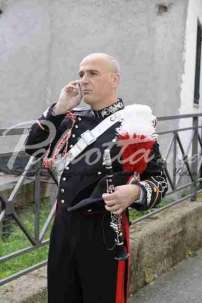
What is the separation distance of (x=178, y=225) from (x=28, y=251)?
6.34ft

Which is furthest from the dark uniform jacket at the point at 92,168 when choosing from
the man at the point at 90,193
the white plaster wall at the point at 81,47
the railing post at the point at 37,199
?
the white plaster wall at the point at 81,47

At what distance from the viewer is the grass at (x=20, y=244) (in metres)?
3.87

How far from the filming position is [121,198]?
8.13ft

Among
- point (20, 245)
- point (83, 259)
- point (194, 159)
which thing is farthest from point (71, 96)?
point (194, 159)

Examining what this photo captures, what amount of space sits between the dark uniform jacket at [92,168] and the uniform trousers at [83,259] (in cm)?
10

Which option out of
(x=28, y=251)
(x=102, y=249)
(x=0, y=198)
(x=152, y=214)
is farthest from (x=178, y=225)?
(x=102, y=249)

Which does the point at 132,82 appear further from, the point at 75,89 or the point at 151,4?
the point at 75,89

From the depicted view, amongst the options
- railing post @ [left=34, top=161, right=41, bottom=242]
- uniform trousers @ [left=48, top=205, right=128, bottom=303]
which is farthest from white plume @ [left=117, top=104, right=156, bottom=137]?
railing post @ [left=34, top=161, right=41, bottom=242]

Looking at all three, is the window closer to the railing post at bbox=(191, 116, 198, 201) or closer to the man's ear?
the railing post at bbox=(191, 116, 198, 201)

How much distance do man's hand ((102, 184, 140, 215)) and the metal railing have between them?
1.14 meters

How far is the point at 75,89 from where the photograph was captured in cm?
266

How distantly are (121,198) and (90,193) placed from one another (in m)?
0.20

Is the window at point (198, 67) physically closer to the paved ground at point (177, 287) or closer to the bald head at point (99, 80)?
the paved ground at point (177, 287)

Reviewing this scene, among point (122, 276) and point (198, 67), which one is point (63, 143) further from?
point (198, 67)
